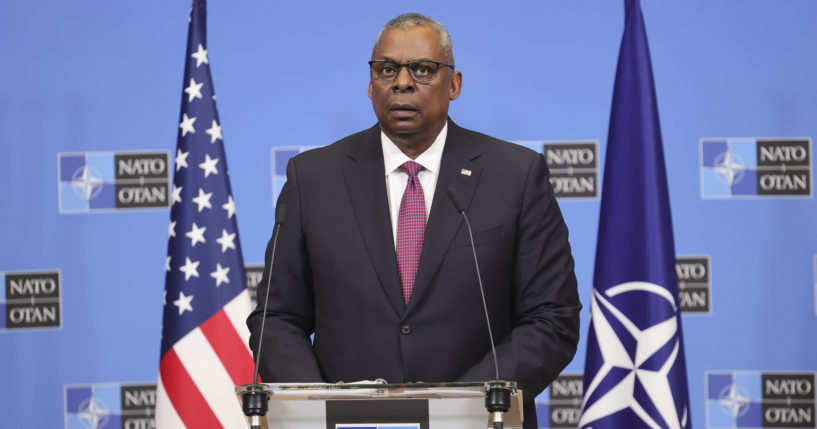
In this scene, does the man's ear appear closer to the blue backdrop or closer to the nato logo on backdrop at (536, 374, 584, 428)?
the blue backdrop

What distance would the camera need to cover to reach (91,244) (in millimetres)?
4043

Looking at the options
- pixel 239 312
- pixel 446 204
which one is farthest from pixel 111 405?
pixel 446 204

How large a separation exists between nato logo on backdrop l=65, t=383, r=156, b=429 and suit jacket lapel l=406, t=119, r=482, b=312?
2315 mm

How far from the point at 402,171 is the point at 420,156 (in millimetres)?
58

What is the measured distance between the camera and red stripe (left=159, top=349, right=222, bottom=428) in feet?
11.1

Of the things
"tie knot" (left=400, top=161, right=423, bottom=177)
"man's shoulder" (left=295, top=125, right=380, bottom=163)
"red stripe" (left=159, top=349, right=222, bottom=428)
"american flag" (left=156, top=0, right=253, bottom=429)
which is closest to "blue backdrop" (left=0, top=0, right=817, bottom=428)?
"american flag" (left=156, top=0, right=253, bottom=429)

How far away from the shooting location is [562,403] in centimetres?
399

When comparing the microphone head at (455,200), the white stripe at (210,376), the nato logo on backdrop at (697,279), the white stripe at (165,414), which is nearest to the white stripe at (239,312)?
the white stripe at (210,376)

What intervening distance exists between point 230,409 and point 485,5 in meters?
2.05

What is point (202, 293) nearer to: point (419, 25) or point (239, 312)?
point (239, 312)

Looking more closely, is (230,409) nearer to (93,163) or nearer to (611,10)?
(93,163)

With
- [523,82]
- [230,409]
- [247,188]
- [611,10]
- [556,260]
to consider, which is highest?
[611,10]

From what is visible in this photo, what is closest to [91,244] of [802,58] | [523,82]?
[523,82]

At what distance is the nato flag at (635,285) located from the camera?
3.20m
